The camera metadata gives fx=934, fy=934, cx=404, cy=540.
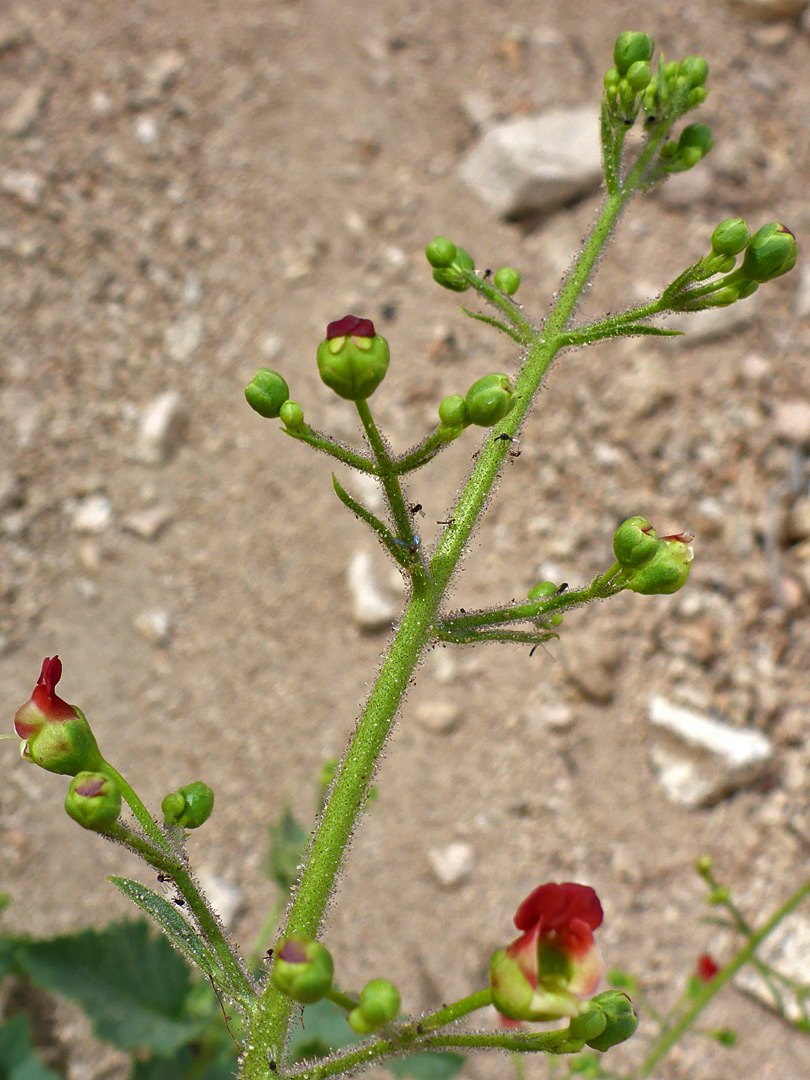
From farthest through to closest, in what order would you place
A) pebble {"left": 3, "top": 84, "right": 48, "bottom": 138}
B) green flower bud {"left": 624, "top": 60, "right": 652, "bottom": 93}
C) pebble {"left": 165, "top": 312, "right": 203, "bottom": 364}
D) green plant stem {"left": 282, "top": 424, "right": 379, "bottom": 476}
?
1. pebble {"left": 3, "top": 84, "right": 48, "bottom": 138}
2. pebble {"left": 165, "top": 312, "right": 203, "bottom": 364}
3. green flower bud {"left": 624, "top": 60, "right": 652, "bottom": 93}
4. green plant stem {"left": 282, "top": 424, "right": 379, "bottom": 476}

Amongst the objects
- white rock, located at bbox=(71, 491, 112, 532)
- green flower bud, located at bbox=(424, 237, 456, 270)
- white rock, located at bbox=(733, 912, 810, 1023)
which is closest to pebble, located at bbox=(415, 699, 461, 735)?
white rock, located at bbox=(733, 912, 810, 1023)

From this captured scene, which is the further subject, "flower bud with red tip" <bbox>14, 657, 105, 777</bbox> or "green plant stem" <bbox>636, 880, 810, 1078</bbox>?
"green plant stem" <bbox>636, 880, 810, 1078</bbox>

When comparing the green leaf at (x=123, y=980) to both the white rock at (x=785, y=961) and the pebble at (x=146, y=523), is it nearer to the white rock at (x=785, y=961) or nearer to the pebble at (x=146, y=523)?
the pebble at (x=146, y=523)

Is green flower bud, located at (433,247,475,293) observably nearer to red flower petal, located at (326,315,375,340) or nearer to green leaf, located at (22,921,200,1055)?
red flower petal, located at (326,315,375,340)

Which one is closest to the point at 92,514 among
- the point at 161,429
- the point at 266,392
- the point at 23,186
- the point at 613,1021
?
the point at 161,429

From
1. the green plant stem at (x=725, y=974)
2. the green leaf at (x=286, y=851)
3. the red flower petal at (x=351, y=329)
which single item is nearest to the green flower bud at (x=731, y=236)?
the red flower petal at (x=351, y=329)

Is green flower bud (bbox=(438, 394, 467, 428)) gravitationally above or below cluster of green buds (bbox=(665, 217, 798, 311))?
below

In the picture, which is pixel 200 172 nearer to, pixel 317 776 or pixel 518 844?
pixel 317 776
